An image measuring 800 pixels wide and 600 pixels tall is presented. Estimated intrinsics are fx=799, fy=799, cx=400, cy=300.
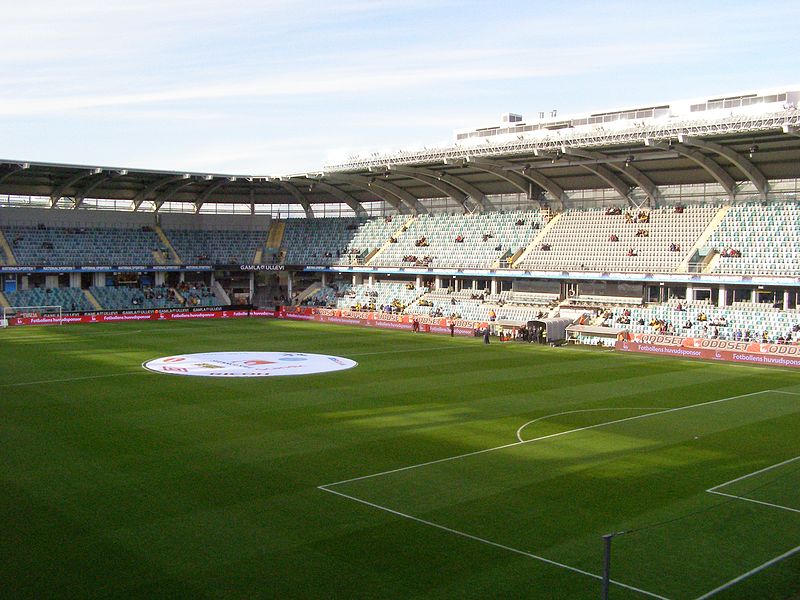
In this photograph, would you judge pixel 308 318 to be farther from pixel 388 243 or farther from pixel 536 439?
pixel 536 439

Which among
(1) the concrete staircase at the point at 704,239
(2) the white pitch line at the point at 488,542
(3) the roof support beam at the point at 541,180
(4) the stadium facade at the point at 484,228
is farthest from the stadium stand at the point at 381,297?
(2) the white pitch line at the point at 488,542

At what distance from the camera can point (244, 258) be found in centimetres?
7969

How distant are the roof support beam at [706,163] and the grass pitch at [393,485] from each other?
1964 centimetres

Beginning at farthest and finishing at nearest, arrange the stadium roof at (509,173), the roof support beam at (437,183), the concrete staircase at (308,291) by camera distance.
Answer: the concrete staircase at (308,291) → the roof support beam at (437,183) → the stadium roof at (509,173)

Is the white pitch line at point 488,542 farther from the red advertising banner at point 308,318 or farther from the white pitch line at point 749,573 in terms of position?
the red advertising banner at point 308,318

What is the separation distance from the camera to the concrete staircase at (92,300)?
68688 millimetres

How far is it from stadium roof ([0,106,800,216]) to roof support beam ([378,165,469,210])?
0.34ft

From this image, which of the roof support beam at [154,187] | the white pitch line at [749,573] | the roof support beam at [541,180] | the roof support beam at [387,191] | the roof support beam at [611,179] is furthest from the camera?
the roof support beam at [387,191]

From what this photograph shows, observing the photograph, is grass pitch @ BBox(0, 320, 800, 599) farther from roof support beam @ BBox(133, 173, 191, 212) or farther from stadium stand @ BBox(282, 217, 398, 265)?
stadium stand @ BBox(282, 217, 398, 265)

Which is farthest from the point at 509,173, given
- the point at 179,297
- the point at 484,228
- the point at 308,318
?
the point at 179,297

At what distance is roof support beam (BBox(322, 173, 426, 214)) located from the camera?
72562mm

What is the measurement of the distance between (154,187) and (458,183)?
2820 centimetres

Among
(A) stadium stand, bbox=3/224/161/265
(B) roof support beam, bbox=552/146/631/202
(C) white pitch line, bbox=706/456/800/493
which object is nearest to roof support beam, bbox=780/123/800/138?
(B) roof support beam, bbox=552/146/631/202

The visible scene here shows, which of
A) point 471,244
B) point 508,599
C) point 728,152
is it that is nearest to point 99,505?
→ point 508,599
